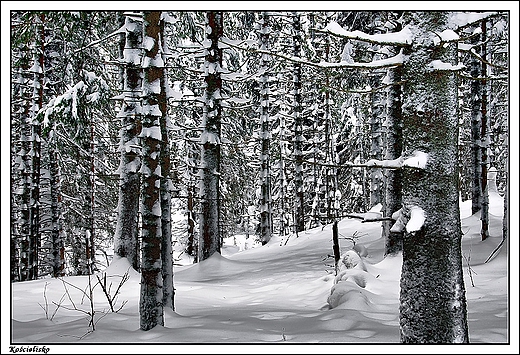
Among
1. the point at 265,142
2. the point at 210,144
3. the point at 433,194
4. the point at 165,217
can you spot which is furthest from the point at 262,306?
the point at 265,142

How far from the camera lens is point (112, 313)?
245 inches

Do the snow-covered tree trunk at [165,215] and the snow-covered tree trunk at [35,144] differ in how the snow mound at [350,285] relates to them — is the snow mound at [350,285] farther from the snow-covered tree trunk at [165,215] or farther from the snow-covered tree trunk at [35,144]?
the snow-covered tree trunk at [35,144]

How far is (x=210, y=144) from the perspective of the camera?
11.1m

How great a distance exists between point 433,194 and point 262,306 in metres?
4.10

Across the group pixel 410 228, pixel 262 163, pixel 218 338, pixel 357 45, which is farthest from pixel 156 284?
pixel 262 163

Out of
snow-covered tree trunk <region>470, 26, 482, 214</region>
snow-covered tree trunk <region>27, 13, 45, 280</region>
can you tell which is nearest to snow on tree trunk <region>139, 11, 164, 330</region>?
snow-covered tree trunk <region>27, 13, 45, 280</region>

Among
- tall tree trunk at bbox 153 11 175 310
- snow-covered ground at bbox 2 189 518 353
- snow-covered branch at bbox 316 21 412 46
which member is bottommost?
snow-covered ground at bbox 2 189 518 353

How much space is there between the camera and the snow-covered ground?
5.09m

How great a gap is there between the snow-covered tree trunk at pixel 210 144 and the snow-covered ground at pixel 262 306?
1.93 feet

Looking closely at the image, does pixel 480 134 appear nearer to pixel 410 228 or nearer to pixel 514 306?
pixel 514 306

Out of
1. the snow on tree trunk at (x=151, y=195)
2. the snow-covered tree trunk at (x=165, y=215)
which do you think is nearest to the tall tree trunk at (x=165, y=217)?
the snow-covered tree trunk at (x=165, y=215)

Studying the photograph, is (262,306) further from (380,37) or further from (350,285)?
(380,37)

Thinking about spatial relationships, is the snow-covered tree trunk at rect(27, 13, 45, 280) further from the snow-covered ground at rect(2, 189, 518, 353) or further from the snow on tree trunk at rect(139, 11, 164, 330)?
the snow on tree trunk at rect(139, 11, 164, 330)

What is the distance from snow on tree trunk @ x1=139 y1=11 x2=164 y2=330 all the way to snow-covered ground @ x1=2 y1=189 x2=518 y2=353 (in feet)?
0.97
